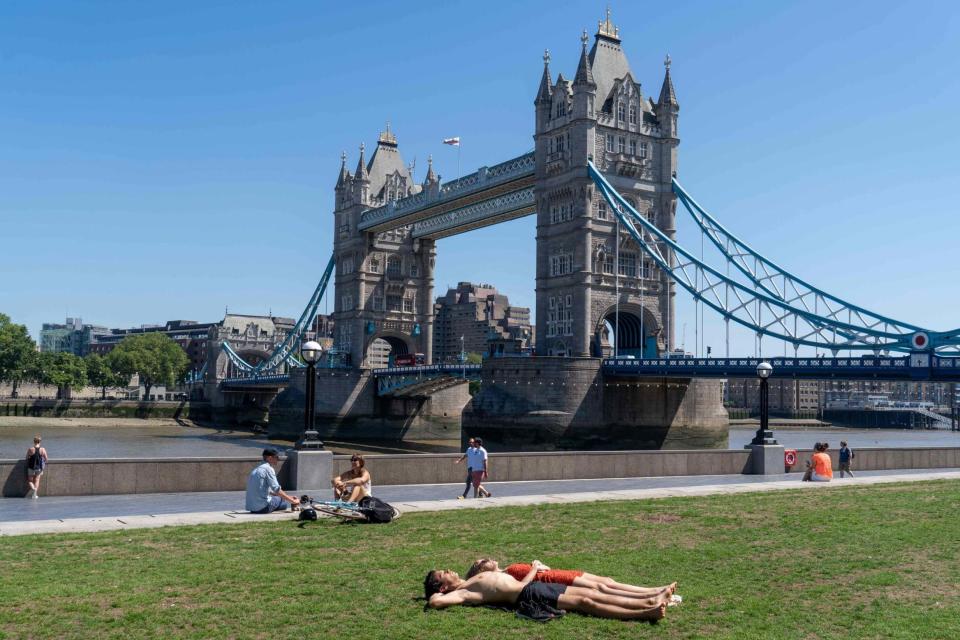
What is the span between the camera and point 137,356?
138375 millimetres

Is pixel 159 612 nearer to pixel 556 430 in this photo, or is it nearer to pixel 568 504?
pixel 568 504

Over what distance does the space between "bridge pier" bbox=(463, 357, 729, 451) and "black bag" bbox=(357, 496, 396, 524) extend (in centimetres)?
4121

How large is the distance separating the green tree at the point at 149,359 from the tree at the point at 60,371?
7194mm

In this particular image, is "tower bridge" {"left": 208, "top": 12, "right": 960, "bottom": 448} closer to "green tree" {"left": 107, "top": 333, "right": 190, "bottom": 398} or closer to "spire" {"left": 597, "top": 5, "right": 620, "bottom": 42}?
"spire" {"left": 597, "top": 5, "right": 620, "bottom": 42}

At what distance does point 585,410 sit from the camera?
2275 inches

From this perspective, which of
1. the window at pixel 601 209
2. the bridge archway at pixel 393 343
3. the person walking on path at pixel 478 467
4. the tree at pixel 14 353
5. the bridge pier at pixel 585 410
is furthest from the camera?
the tree at pixel 14 353

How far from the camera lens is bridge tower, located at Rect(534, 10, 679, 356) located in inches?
2498

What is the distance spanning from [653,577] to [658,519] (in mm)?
5024

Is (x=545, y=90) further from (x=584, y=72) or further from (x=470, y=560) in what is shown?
(x=470, y=560)

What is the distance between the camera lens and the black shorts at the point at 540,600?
9.86 metres

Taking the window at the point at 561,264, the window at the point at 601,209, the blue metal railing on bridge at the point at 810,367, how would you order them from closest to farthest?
the blue metal railing on bridge at the point at 810,367
the window at the point at 601,209
the window at the point at 561,264

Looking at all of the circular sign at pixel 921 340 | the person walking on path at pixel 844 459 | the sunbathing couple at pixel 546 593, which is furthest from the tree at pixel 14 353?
the sunbathing couple at pixel 546 593

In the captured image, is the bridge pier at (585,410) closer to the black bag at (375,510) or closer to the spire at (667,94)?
the spire at (667,94)

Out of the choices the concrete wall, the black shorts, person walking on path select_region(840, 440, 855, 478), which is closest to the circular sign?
person walking on path select_region(840, 440, 855, 478)
